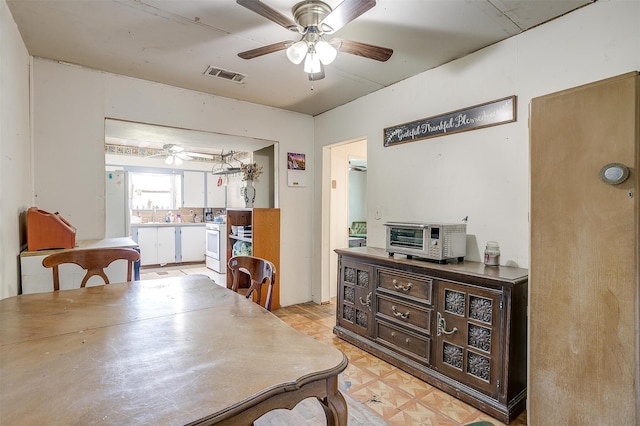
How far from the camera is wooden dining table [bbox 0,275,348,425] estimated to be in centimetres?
74

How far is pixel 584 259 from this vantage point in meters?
1.50

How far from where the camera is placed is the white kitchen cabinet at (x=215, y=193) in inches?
293

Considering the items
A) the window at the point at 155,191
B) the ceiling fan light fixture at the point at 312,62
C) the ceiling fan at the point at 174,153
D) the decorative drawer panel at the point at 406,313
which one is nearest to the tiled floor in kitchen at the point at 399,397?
the decorative drawer panel at the point at 406,313

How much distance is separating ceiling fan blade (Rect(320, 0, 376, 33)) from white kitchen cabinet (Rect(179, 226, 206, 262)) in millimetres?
5934

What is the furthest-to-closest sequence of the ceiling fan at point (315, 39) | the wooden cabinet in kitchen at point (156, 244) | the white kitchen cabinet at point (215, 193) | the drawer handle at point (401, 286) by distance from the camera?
the white kitchen cabinet at point (215, 193) → the wooden cabinet in kitchen at point (156, 244) → the drawer handle at point (401, 286) → the ceiling fan at point (315, 39)

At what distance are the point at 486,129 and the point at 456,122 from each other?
27 cm

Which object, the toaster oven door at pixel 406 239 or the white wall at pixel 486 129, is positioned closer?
the white wall at pixel 486 129

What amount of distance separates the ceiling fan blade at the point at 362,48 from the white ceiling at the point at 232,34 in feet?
0.76

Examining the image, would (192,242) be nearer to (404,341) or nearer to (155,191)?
(155,191)

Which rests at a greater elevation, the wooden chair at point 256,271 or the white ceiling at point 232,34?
the white ceiling at point 232,34

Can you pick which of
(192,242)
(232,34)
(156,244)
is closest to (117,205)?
(156,244)

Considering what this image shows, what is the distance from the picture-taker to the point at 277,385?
0.84 metres

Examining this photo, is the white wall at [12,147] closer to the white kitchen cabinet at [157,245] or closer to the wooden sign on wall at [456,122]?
the wooden sign on wall at [456,122]

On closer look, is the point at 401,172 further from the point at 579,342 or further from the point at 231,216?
the point at 231,216
